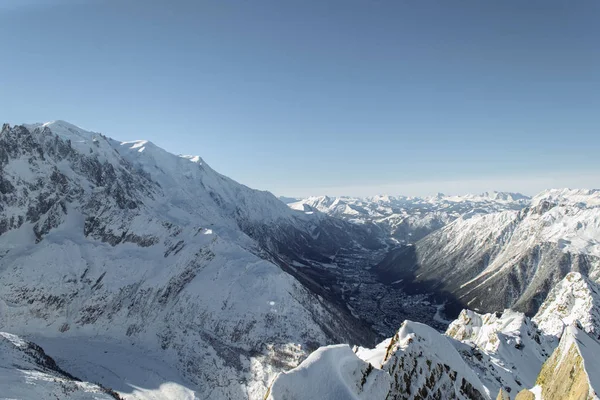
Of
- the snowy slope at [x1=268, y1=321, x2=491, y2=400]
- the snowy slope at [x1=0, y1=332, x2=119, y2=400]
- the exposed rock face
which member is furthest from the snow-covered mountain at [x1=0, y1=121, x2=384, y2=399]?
the exposed rock face

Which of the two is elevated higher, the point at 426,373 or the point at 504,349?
the point at 426,373

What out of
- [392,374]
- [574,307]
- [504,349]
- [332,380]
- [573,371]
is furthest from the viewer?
[574,307]

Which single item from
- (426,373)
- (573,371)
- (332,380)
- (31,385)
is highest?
(573,371)

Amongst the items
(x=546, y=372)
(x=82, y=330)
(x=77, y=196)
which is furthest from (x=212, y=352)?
(x=77, y=196)

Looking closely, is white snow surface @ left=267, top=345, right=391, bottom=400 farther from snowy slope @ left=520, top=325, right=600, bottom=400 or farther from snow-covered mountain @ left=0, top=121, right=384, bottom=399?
snow-covered mountain @ left=0, top=121, right=384, bottom=399

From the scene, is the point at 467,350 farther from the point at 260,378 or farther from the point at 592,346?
the point at 260,378

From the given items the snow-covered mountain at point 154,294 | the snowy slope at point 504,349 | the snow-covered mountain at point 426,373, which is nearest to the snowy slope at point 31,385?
the snow-covered mountain at point 154,294

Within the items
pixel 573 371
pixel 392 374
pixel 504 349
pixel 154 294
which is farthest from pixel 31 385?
pixel 504 349

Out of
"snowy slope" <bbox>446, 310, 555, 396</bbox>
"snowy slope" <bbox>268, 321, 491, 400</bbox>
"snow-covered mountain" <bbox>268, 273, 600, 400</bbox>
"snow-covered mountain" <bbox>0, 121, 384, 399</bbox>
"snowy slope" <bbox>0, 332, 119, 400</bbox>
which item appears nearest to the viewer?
"snow-covered mountain" <bbox>268, 273, 600, 400</bbox>

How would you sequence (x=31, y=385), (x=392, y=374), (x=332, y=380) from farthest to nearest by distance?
(x=31, y=385)
(x=392, y=374)
(x=332, y=380)

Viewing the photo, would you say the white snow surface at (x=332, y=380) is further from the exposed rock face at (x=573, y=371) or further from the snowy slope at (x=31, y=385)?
the snowy slope at (x=31, y=385)

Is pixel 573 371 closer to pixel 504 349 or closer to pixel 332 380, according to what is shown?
pixel 332 380
